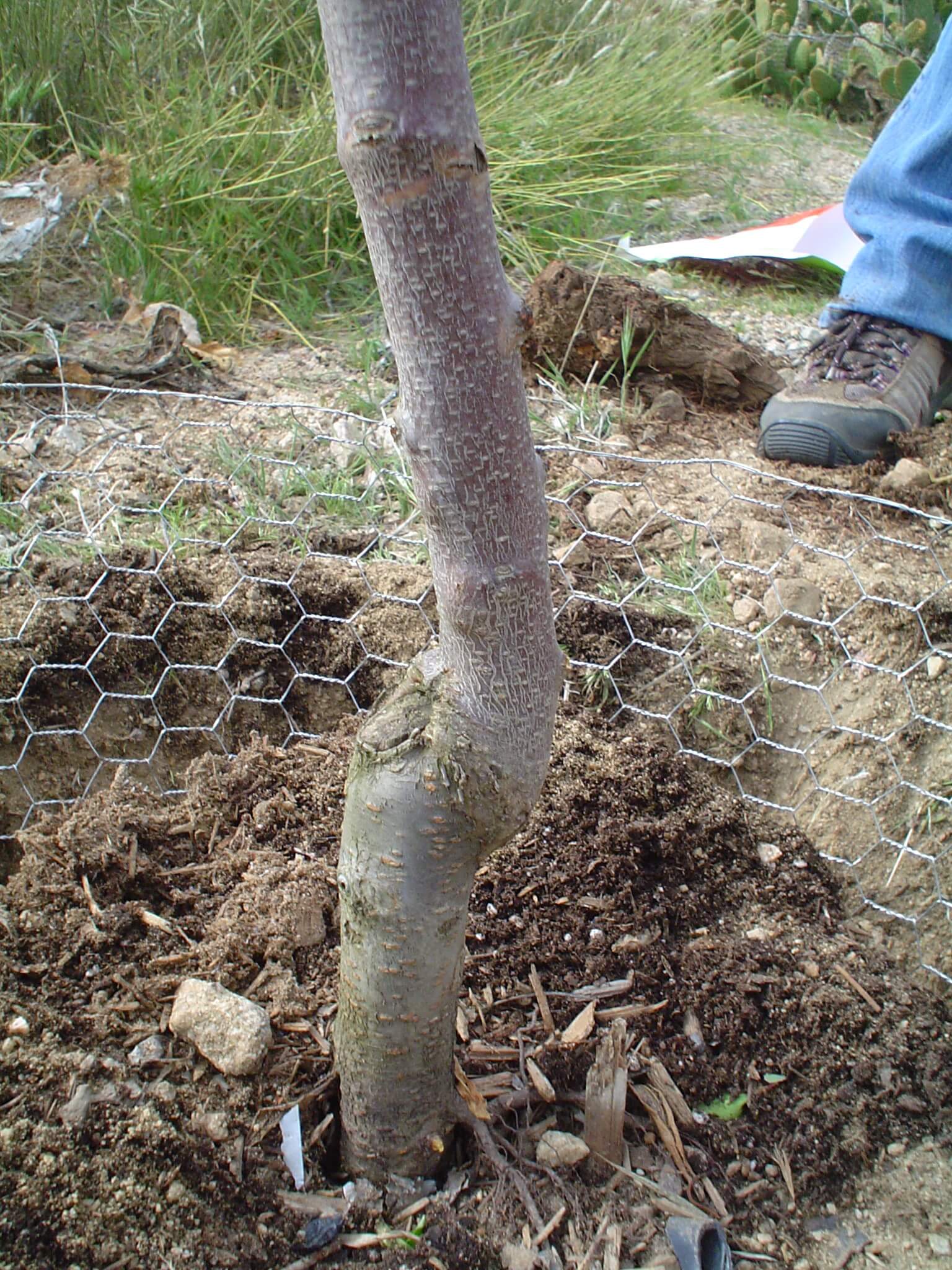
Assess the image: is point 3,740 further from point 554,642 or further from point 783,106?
point 783,106

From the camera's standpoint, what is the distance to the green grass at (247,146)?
9.27ft

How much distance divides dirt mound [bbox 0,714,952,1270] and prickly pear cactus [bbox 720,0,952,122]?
13.1 feet

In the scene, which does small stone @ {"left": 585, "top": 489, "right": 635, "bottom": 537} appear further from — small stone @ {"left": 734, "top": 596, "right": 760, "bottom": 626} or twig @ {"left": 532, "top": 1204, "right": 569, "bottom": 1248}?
twig @ {"left": 532, "top": 1204, "right": 569, "bottom": 1248}

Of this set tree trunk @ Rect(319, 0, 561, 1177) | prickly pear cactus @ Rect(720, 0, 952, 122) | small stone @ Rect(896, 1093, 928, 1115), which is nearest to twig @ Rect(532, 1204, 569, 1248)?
tree trunk @ Rect(319, 0, 561, 1177)

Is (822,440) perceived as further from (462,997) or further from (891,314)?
(462,997)

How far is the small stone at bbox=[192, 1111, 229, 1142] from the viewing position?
1130mm

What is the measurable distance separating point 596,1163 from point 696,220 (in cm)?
316

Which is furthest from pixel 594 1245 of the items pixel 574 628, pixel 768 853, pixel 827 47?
pixel 827 47

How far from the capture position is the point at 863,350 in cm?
242

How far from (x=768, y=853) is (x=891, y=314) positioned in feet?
4.78

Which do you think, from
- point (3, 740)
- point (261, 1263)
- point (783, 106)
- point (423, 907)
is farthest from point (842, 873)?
point (783, 106)

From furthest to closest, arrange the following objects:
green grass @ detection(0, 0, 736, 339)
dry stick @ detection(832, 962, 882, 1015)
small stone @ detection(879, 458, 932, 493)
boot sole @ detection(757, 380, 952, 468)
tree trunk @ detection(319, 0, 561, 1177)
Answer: green grass @ detection(0, 0, 736, 339) → boot sole @ detection(757, 380, 952, 468) → small stone @ detection(879, 458, 932, 493) → dry stick @ detection(832, 962, 882, 1015) → tree trunk @ detection(319, 0, 561, 1177)

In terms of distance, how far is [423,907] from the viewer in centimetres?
99

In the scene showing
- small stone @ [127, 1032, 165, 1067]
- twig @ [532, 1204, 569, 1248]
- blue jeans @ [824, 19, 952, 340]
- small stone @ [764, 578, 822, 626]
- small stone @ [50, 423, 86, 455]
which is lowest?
small stone @ [50, 423, 86, 455]
